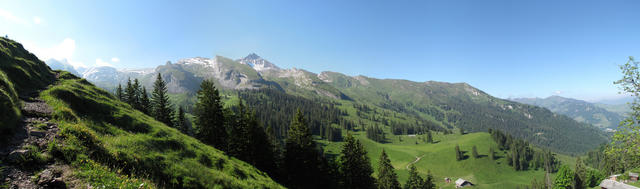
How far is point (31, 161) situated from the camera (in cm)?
880

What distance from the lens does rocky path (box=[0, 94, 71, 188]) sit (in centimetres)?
770

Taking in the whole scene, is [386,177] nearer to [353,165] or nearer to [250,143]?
[353,165]

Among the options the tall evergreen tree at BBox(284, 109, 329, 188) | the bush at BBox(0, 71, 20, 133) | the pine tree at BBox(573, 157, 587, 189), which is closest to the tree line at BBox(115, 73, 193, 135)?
the tall evergreen tree at BBox(284, 109, 329, 188)

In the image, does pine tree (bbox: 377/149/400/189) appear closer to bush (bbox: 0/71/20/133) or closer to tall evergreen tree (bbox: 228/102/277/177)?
tall evergreen tree (bbox: 228/102/277/177)

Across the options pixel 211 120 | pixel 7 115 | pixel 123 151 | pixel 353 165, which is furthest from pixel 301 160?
pixel 7 115

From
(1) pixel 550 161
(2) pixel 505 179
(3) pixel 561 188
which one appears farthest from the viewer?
(1) pixel 550 161

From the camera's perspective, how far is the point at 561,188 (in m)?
74.9

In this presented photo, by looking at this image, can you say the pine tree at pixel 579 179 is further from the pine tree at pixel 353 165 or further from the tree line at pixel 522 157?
the pine tree at pixel 353 165

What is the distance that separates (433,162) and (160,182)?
15392cm

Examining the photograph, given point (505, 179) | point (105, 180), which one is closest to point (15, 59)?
point (105, 180)

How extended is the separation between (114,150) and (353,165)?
33369 mm

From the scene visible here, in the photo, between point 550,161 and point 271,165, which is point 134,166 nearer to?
point 271,165

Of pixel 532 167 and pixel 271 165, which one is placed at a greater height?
pixel 271 165

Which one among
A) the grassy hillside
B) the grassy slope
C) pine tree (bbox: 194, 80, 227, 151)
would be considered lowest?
the grassy slope
